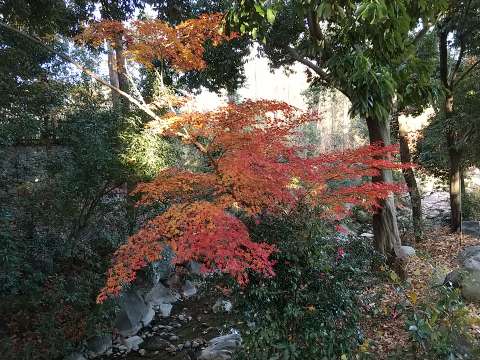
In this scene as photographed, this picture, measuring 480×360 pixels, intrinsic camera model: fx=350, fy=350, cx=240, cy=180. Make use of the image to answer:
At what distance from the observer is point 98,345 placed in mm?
6906

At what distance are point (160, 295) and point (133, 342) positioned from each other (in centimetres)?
218

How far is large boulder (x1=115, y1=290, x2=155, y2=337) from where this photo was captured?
7.59 meters

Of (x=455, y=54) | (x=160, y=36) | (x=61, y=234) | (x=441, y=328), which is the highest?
(x=455, y=54)

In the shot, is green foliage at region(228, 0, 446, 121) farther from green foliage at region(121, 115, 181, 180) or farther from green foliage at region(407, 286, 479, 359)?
green foliage at region(121, 115, 181, 180)

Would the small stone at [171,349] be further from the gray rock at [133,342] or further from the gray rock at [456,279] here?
the gray rock at [456,279]

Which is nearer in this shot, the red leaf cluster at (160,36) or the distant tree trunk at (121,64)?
the red leaf cluster at (160,36)

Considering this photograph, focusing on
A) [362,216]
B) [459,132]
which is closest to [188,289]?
[362,216]

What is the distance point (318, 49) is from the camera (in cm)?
693

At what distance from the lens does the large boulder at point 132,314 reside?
7594 millimetres

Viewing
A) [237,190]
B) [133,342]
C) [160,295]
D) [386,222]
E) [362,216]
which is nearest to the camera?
[237,190]

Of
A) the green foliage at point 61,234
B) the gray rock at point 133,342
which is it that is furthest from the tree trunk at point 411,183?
the gray rock at point 133,342

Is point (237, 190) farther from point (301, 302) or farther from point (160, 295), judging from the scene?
point (160, 295)

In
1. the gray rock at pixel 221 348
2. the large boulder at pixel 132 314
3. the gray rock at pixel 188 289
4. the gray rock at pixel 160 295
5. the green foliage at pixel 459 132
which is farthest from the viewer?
the green foliage at pixel 459 132

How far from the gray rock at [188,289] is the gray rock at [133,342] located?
2.52m
